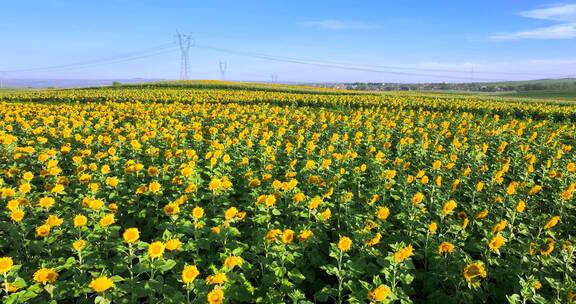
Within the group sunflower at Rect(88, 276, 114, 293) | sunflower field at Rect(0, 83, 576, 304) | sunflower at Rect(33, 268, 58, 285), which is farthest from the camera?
sunflower field at Rect(0, 83, 576, 304)

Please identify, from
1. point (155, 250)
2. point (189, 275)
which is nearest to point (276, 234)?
point (189, 275)

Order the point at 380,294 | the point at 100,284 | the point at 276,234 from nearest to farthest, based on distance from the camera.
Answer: the point at 380,294, the point at 100,284, the point at 276,234

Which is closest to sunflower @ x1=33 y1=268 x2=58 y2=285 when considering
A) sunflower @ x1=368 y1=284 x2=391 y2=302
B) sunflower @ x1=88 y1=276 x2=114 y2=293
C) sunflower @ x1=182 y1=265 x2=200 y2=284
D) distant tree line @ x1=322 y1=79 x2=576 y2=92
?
sunflower @ x1=88 y1=276 x2=114 y2=293

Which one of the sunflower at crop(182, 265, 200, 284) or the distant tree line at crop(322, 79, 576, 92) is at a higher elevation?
the distant tree line at crop(322, 79, 576, 92)

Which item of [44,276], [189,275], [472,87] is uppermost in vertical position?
[472,87]

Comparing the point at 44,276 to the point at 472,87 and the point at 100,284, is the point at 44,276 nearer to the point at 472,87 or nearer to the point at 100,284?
the point at 100,284

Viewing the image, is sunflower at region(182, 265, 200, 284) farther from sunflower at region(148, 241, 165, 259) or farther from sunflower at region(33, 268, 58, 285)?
sunflower at region(33, 268, 58, 285)

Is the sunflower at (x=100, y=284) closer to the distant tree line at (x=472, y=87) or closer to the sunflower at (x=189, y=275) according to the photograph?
the sunflower at (x=189, y=275)

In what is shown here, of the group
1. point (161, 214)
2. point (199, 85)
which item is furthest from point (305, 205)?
point (199, 85)

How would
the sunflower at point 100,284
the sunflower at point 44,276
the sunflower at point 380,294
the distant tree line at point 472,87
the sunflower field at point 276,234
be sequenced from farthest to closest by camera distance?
the distant tree line at point 472,87
the sunflower field at point 276,234
the sunflower at point 44,276
the sunflower at point 100,284
the sunflower at point 380,294

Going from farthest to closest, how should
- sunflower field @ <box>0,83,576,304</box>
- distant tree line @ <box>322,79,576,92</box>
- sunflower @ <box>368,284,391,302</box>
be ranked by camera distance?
1. distant tree line @ <box>322,79,576,92</box>
2. sunflower field @ <box>0,83,576,304</box>
3. sunflower @ <box>368,284,391,302</box>

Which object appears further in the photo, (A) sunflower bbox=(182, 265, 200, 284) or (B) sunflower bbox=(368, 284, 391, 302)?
(A) sunflower bbox=(182, 265, 200, 284)

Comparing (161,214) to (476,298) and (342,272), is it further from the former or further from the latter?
(476,298)

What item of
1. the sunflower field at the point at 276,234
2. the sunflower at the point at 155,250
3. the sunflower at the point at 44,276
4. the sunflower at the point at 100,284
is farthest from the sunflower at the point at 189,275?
the sunflower at the point at 44,276
